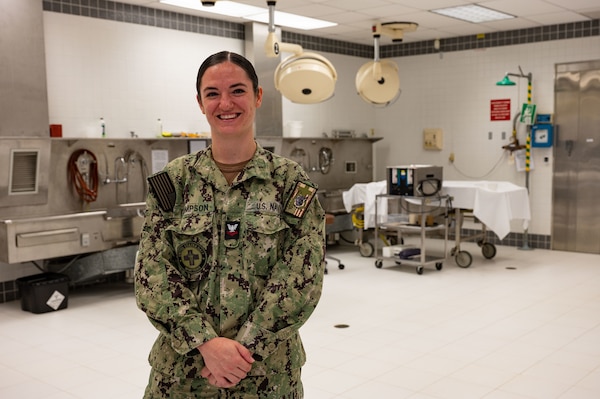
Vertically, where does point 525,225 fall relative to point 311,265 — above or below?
below

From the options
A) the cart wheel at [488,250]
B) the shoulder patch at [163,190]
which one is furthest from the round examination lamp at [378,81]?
the shoulder patch at [163,190]

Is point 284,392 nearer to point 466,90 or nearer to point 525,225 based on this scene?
point 525,225

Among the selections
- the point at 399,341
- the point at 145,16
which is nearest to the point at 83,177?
the point at 145,16

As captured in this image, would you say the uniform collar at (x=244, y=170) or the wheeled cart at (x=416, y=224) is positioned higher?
the uniform collar at (x=244, y=170)

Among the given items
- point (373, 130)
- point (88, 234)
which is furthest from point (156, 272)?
point (373, 130)

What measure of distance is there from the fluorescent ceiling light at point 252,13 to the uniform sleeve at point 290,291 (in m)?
5.93

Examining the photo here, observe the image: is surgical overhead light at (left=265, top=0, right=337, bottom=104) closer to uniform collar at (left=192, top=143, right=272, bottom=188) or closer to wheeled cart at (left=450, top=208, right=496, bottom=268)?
wheeled cart at (left=450, top=208, right=496, bottom=268)

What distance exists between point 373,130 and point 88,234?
233 inches

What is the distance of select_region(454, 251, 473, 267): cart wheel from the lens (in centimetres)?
755

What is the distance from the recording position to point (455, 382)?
13.1 ft

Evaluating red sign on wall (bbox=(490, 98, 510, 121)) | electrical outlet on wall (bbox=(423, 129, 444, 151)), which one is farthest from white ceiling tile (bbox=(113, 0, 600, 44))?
electrical outlet on wall (bbox=(423, 129, 444, 151))

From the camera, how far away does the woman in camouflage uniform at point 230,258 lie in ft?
5.45

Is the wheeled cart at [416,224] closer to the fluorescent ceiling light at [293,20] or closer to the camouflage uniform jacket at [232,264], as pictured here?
the fluorescent ceiling light at [293,20]

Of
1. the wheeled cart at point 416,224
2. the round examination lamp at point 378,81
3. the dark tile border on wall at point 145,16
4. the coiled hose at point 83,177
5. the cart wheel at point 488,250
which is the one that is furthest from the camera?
the cart wheel at point 488,250
